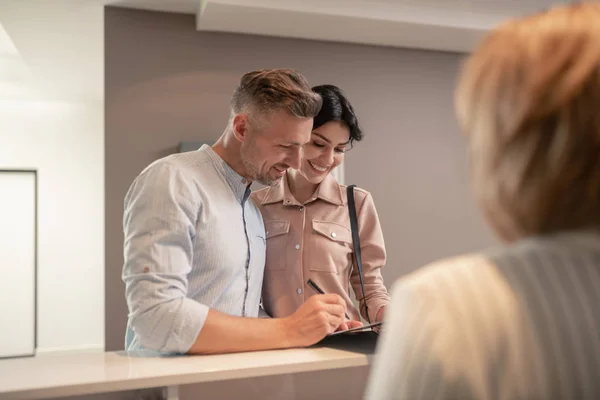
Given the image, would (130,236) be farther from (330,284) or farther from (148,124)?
(148,124)

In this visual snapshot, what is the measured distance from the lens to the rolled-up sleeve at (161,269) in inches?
55.7

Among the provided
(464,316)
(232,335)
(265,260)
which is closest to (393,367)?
(464,316)

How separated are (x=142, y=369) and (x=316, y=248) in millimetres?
968

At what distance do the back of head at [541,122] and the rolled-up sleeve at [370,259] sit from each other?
1.61m

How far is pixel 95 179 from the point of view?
6969 mm

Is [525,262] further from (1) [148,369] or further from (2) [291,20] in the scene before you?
(2) [291,20]

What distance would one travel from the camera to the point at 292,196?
2.17m

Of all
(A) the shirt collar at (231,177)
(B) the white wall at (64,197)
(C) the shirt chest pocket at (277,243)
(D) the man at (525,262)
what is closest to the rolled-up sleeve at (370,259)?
(C) the shirt chest pocket at (277,243)

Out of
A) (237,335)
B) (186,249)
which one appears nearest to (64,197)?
(186,249)

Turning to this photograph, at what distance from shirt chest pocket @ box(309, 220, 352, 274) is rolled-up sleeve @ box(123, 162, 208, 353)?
0.68 m

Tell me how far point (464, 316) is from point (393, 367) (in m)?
0.08

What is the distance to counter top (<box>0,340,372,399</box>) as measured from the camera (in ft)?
3.78

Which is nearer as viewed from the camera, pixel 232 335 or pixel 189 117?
pixel 232 335

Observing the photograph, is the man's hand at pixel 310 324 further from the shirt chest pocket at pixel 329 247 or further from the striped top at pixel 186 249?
the shirt chest pocket at pixel 329 247
